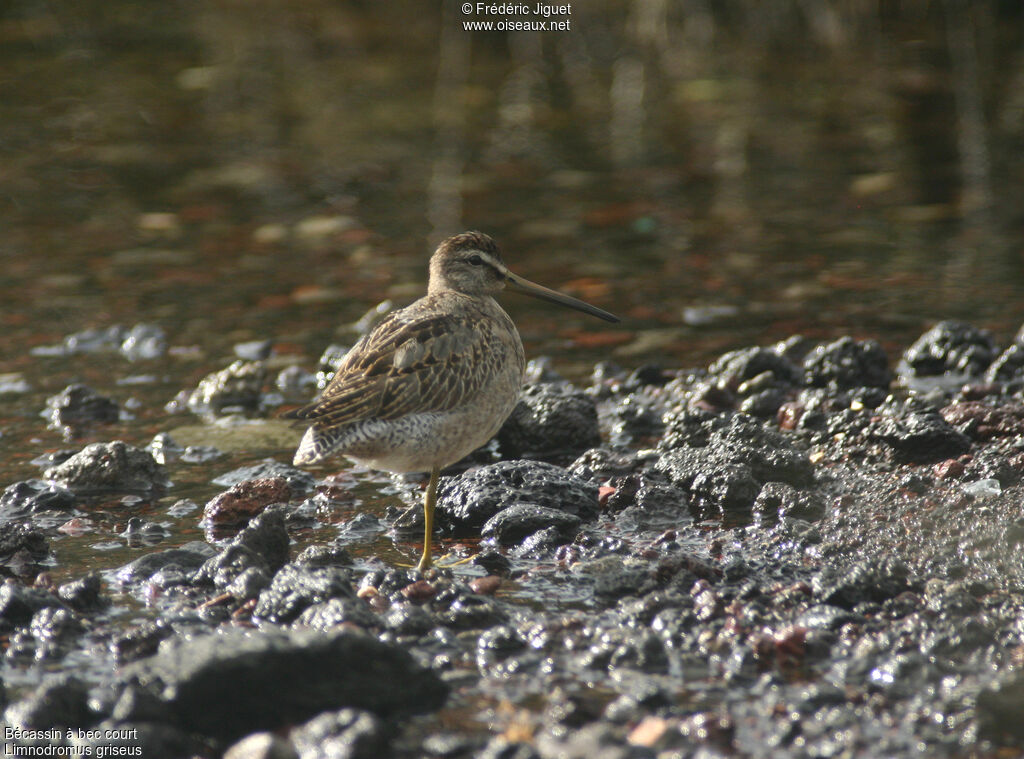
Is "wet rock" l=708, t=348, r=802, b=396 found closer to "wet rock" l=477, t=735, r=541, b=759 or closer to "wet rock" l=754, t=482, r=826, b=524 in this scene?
"wet rock" l=754, t=482, r=826, b=524

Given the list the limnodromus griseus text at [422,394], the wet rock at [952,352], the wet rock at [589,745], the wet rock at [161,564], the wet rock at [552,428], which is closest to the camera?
the wet rock at [589,745]

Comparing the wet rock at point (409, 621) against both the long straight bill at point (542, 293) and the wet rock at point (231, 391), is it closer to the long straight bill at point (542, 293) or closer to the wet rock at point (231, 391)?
the long straight bill at point (542, 293)

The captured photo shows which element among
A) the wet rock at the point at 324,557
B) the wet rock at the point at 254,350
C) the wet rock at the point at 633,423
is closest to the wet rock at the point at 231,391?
the wet rock at the point at 254,350

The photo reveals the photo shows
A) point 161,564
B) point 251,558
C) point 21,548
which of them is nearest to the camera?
point 251,558

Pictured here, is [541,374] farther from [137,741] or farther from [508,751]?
[137,741]

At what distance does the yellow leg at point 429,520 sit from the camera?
6.17 meters

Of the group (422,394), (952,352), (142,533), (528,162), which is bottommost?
(142,533)

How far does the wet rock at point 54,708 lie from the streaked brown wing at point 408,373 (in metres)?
1.92

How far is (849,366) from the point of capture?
8.35m

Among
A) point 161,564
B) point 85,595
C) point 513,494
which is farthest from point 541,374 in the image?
point 85,595

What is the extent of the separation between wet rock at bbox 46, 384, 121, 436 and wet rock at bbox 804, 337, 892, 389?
4.67 metres

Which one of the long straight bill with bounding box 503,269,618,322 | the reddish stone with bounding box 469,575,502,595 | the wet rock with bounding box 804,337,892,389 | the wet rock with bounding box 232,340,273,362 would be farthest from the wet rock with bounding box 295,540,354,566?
the wet rock with bounding box 232,340,273,362

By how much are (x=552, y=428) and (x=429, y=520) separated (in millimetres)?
1636

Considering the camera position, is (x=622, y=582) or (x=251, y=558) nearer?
(x=622, y=582)
